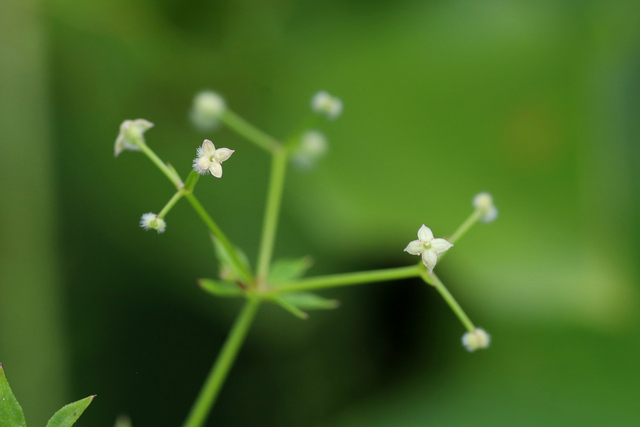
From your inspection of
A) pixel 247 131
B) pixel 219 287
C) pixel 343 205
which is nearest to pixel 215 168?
pixel 219 287

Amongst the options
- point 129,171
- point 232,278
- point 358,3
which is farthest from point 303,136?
point 358,3

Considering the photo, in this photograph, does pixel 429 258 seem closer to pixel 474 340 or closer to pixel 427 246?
pixel 427 246

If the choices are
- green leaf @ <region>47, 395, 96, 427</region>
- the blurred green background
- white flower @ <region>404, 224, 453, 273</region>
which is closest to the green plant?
white flower @ <region>404, 224, 453, 273</region>

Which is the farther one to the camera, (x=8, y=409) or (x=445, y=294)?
(x=445, y=294)

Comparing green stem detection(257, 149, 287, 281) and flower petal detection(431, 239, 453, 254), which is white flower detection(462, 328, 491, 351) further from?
green stem detection(257, 149, 287, 281)

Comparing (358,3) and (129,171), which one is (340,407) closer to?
(129,171)

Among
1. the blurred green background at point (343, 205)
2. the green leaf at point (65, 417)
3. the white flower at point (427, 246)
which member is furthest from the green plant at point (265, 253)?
the blurred green background at point (343, 205)

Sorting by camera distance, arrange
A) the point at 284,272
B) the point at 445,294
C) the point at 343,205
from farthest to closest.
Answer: the point at 343,205, the point at 284,272, the point at 445,294
